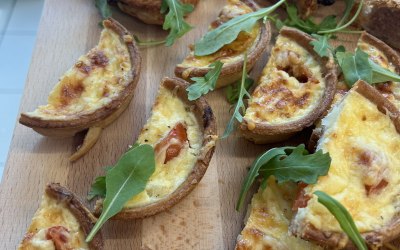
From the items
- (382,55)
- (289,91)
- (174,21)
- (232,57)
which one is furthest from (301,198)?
(174,21)

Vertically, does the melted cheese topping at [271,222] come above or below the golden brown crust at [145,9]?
below

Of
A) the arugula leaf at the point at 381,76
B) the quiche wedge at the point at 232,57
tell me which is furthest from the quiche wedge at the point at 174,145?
the arugula leaf at the point at 381,76

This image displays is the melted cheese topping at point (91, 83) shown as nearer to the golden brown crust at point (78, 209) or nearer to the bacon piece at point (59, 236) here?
the golden brown crust at point (78, 209)

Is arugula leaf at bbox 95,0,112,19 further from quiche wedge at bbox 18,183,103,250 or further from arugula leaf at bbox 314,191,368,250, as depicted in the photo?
arugula leaf at bbox 314,191,368,250

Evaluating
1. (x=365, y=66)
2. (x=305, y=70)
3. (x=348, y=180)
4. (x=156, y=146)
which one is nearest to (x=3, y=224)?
(x=156, y=146)

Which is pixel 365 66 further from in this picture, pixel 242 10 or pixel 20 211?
pixel 20 211

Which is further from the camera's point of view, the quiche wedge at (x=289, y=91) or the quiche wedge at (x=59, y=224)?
the quiche wedge at (x=289, y=91)

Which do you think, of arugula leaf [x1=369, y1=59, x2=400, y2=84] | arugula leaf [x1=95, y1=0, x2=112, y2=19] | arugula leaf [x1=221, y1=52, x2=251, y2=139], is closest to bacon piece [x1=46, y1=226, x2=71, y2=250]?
arugula leaf [x1=221, y1=52, x2=251, y2=139]
